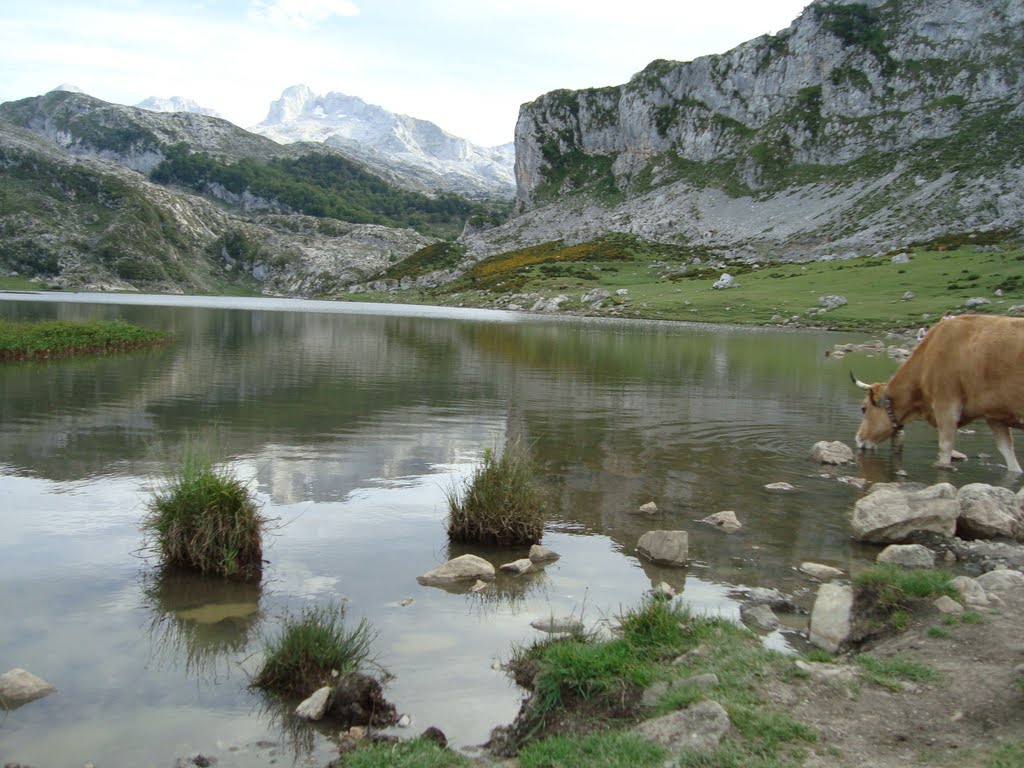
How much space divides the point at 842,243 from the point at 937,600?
140 metres

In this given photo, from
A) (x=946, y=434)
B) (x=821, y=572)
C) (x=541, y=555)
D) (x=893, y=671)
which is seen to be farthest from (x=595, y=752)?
(x=946, y=434)

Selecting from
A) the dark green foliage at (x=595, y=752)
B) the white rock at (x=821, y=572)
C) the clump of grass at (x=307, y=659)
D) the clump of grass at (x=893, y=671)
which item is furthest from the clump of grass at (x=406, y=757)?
the white rock at (x=821, y=572)

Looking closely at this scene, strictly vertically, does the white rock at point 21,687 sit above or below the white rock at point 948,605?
below

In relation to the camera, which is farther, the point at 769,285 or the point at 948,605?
the point at 769,285

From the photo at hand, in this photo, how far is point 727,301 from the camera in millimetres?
92875

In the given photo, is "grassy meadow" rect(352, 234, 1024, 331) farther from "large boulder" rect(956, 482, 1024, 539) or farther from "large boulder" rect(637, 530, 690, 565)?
"large boulder" rect(637, 530, 690, 565)

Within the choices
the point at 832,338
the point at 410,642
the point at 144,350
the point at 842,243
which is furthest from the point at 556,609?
the point at 842,243

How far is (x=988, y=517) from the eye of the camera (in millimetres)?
12414

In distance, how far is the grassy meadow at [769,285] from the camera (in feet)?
249

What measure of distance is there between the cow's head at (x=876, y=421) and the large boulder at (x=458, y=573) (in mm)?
12587

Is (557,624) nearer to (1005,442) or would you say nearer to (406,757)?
(406,757)

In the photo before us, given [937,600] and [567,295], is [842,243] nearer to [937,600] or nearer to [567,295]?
[567,295]

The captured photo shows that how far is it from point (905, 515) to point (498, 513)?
6.53 metres

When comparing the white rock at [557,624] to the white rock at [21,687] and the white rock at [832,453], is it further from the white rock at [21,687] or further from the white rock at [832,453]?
the white rock at [832,453]
